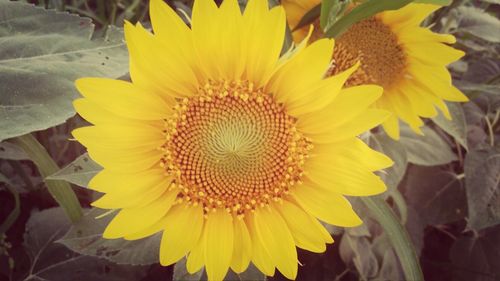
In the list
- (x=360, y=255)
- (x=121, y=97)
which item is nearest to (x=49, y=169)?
(x=121, y=97)

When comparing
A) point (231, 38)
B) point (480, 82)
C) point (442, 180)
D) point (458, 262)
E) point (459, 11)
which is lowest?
point (458, 262)

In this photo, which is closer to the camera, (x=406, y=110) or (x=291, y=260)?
(x=291, y=260)

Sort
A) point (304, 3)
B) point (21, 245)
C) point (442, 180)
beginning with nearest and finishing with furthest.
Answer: point (304, 3) < point (21, 245) < point (442, 180)

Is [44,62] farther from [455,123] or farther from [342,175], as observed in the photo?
[455,123]

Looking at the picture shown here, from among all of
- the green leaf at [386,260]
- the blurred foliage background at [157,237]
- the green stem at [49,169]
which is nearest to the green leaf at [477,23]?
the blurred foliage background at [157,237]

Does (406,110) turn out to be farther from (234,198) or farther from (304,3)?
(234,198)

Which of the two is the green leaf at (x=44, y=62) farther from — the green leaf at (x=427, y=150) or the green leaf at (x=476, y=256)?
the green leaf at (x=476, y=256)

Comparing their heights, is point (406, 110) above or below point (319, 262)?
above

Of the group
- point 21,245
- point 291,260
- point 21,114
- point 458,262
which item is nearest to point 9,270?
point 21,245
